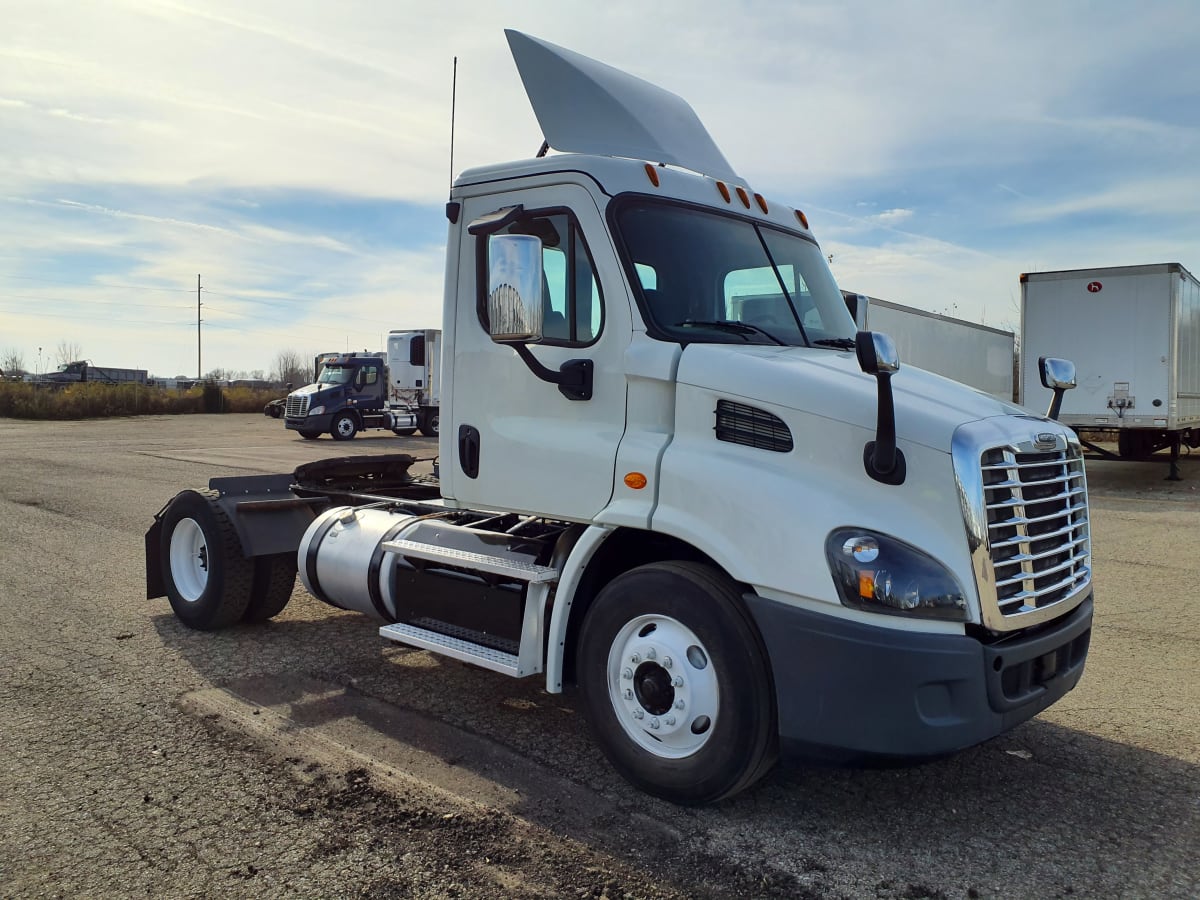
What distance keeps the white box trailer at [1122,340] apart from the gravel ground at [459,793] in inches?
425

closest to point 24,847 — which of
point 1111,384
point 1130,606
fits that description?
point 1130,606

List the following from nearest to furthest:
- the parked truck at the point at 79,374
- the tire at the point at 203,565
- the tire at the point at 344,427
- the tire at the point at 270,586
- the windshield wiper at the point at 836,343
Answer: the windshield wiper at the point at 836,343 → the tire at the point at 203,565 → the tire at the point at 270,586 → the tire at the point at 344,427 → the parked truck at the point at 79,374

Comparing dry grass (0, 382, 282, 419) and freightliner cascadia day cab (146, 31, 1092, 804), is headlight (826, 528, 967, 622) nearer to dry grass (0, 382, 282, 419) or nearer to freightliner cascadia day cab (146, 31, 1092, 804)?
freightliner cascadia day cab (146, 31, 1092, 804)

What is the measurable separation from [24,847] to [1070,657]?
4.27 metres

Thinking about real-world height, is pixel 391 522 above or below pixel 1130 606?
above

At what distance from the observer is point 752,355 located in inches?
154

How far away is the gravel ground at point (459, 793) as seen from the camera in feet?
11.0

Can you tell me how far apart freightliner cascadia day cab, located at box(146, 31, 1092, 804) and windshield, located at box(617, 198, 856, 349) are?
15 mm

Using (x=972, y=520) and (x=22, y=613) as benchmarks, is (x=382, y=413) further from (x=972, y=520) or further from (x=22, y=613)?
(x=972, y=520)

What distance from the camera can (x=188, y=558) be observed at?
7.04m

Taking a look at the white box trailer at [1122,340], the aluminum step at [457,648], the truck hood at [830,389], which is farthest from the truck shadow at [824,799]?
the white box trailer at [1122,340]

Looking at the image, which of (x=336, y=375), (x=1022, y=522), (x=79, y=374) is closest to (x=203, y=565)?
(x=1022, y=522)

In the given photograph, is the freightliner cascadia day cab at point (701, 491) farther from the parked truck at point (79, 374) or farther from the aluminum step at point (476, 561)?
the parked truck at point (79, 374)

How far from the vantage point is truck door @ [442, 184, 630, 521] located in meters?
4.18
